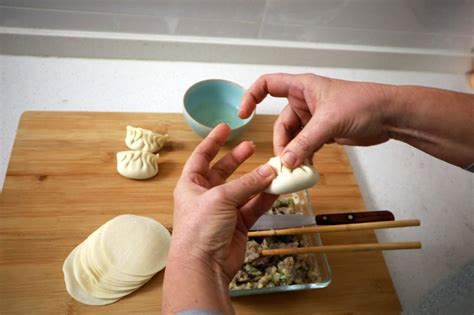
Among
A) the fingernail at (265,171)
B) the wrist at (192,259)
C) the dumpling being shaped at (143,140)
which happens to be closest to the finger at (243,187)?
the fingernail at (265,171)

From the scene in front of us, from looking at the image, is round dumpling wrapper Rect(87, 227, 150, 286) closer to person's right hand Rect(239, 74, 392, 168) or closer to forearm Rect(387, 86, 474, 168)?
person's right hand Rect(239, 74, 392, 168)

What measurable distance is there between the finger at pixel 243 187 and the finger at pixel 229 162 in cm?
25

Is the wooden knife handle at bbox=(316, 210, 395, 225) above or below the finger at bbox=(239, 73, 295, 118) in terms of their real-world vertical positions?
below

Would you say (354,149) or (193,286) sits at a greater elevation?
(193,286)

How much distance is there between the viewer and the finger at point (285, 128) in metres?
1.25

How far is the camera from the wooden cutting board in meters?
1.14

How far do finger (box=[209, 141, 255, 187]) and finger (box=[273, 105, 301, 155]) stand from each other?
3.7 inches

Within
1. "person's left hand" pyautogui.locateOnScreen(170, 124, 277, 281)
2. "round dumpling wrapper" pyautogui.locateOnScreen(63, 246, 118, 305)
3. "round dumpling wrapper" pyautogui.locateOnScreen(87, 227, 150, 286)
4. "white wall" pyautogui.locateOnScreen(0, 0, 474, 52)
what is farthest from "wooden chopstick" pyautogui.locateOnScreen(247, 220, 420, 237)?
"white wall" pyautogui.locateOnScreen(0, 0, 474, 52)

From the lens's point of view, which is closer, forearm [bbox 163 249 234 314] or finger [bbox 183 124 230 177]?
forearm [bbox 163 249 234 314]

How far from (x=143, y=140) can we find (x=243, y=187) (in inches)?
26.5

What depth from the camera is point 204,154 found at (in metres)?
1.12

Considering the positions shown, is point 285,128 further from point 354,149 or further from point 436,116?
point 354,149

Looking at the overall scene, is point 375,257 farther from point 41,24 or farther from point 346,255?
point 41,24

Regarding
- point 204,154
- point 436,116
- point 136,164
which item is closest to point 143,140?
point 136,164
